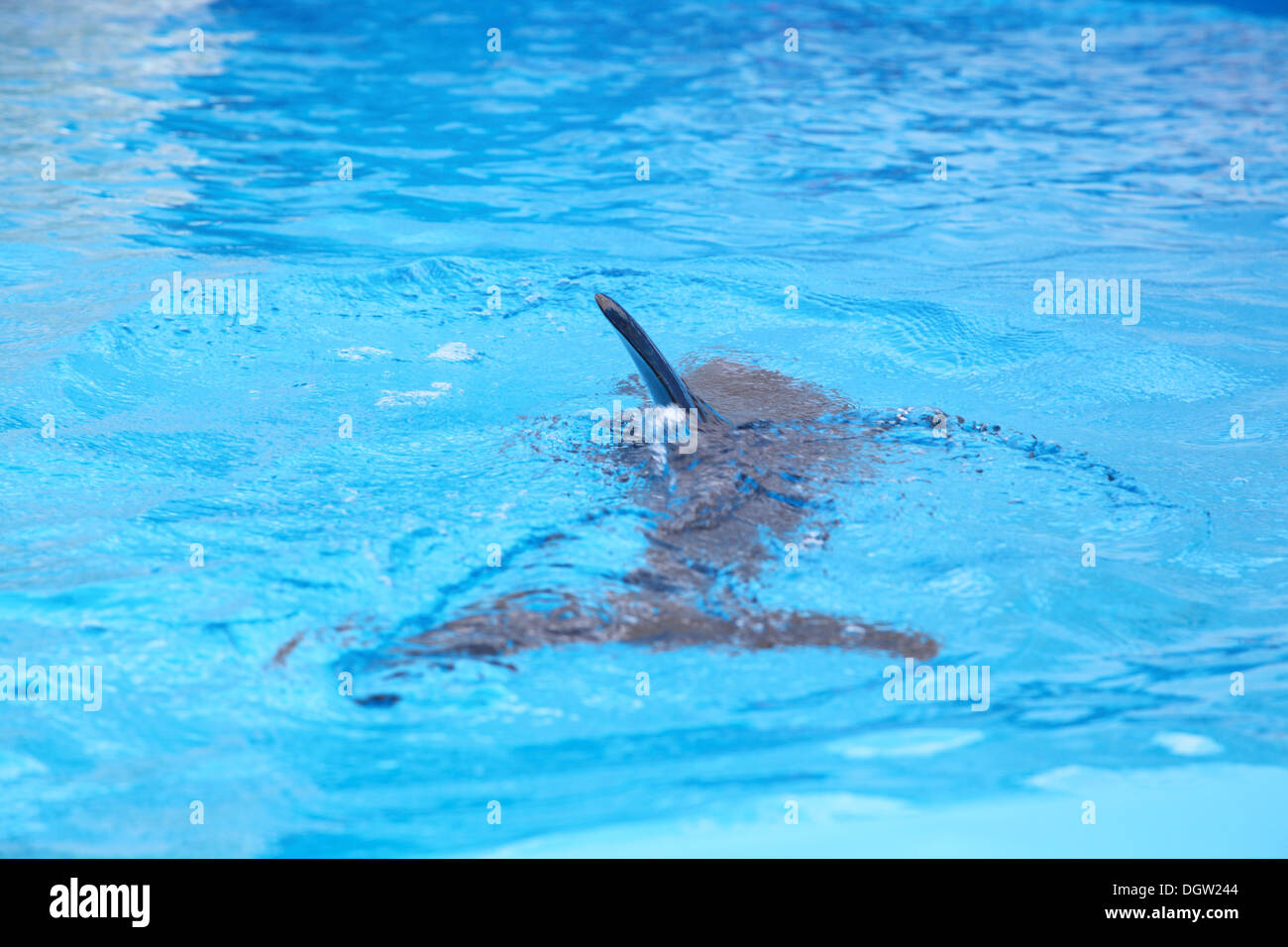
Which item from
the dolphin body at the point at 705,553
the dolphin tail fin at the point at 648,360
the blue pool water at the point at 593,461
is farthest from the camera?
the dolphin tail fin at the point at 648,360

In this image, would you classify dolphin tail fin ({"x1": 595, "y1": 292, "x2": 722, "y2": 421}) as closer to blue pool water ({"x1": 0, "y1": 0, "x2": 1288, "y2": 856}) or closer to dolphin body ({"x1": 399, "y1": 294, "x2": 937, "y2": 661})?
dolphin body ({"x1": 399, "y1": 294, "x2": 937, "y2": 661})

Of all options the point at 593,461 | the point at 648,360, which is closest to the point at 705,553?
the point at 648,360

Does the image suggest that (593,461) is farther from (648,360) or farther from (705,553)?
(705,553)

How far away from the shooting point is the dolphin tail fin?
3.32 meters

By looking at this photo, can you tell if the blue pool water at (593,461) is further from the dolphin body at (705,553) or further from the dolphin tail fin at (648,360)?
the dolphin tail fin at (648,360)

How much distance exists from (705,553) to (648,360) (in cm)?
64

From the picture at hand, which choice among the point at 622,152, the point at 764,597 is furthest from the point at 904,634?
the point at 622,152

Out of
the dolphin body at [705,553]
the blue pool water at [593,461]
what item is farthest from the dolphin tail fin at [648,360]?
the blue pool water at [593,461]

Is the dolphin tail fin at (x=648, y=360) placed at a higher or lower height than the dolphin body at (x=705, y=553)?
higher

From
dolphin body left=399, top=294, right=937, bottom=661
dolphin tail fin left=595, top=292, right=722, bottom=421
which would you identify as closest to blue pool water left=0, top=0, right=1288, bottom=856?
dolphin body left=399, top=294, right=937, bottom=661

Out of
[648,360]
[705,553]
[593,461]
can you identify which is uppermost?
[648,360]

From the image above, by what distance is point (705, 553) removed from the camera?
321 centimetres

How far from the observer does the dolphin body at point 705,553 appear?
9.45ft

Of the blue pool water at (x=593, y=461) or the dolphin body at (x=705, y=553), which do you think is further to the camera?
the dolphin body at (x=705, y=553)
